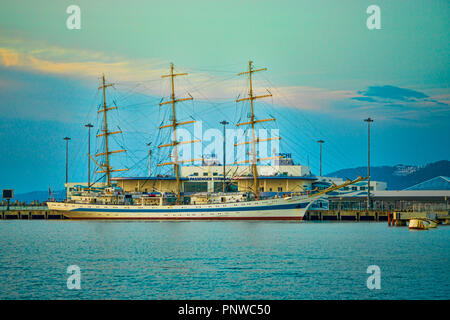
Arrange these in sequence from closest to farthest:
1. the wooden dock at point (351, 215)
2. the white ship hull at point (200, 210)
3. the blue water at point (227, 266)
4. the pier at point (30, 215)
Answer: the blue water at point (227, 266)
the wooden dock at point (351, 215)
the white ship hull at point (200, 210)
the pier at point (30, 215)

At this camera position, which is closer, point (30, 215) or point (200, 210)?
point (200, 210)

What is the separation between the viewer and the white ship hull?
305 feet

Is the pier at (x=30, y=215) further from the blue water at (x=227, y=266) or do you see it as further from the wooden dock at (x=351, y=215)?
the blue water at (x=227, y=266)

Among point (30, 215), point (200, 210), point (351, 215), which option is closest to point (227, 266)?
point (200, 210)

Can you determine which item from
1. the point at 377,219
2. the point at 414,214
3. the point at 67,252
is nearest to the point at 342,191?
the point at 377,219

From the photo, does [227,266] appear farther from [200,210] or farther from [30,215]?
[30,215]

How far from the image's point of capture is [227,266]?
40.2 meters

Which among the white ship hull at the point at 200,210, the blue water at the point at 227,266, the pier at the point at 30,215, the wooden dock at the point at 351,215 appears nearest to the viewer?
the blue water at the point at 227,266

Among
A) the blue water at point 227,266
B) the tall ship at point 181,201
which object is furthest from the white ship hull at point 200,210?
the blue water at point 227,266

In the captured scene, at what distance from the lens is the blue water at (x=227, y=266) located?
103ft

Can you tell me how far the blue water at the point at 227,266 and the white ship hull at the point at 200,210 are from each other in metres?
29.0

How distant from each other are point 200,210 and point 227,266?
57.5 m

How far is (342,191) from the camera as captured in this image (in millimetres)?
124000
